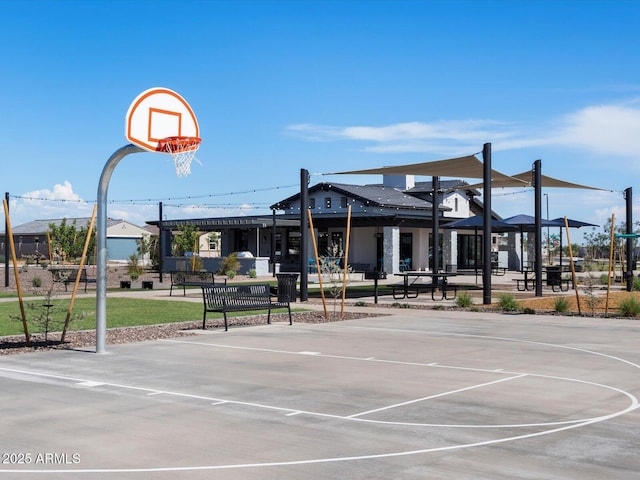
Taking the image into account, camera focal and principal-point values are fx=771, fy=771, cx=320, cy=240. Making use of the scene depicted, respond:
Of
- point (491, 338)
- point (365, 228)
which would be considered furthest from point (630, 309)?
point (365, 228)

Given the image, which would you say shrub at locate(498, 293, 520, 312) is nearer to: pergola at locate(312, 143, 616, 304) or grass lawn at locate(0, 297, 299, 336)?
pergola at locate(312, 143, 616, 304)

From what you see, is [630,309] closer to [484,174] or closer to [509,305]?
[509,305]

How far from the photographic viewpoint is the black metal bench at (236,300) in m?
16.3

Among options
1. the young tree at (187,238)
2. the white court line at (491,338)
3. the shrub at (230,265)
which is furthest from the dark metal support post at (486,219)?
the young tree at (187,238)

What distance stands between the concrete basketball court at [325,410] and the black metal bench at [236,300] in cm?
208

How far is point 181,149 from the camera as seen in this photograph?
42.9ft

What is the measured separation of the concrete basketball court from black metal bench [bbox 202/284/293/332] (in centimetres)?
208

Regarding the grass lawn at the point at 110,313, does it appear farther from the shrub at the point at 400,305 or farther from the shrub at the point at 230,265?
the shrub at the point at 230,265

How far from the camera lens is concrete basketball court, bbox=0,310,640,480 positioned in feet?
20.1

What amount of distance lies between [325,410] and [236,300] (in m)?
9.15

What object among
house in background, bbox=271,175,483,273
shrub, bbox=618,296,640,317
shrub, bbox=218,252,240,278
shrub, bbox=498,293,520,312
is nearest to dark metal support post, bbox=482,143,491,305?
shrub, bbox=498,293,520,312

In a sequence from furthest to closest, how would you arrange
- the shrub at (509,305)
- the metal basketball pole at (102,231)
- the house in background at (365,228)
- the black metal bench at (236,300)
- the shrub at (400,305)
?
the house in background at (365,228)
the shrub at (400,305)
the shrub at (509,305)
the black metal bench at (236,300)
the metal basketball pole at (102,231)

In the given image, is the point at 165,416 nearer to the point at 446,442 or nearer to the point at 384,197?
the point at 446,442

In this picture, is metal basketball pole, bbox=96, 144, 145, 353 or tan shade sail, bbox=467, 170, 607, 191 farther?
tan shade sail, bbox=467, 170, 607, 191
